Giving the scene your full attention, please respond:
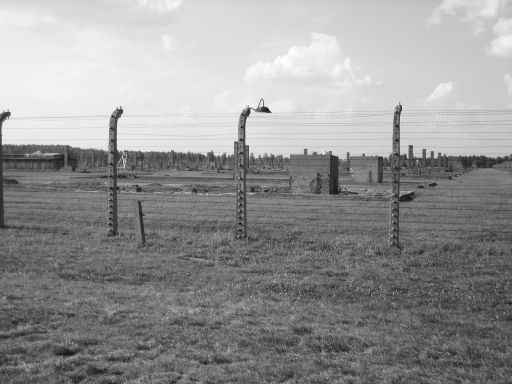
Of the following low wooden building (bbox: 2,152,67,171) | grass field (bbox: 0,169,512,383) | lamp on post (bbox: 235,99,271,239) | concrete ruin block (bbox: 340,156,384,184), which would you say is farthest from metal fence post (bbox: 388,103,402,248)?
low wooden building (bbox: 2,152,67,171)

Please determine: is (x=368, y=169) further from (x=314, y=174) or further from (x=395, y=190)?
(x=395, y=190)

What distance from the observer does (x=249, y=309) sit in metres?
6.16

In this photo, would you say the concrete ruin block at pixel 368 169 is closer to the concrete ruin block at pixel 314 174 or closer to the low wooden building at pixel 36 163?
the concrete ruin block at pixel 314 174

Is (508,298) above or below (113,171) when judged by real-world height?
below

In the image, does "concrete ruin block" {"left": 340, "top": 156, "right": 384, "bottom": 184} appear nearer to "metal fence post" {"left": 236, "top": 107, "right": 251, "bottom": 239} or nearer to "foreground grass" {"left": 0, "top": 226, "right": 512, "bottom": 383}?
"metal fence post" {"left": 236, "top": 107, "right": 251, "bottom": 239}

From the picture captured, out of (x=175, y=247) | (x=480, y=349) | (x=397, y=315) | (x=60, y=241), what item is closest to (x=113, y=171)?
(x=60, y=241)

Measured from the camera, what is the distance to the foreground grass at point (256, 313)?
434cm

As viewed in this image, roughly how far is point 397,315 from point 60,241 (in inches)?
286

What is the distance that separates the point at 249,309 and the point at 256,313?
0.15 metres

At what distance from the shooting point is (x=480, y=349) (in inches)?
187

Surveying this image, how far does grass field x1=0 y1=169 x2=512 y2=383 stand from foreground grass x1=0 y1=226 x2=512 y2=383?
0.02 meters

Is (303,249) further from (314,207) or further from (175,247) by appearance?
(314,207)

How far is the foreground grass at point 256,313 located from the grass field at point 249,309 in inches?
0.8

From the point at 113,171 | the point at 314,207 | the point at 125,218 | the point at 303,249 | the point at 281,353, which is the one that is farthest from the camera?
the point at 314,207
